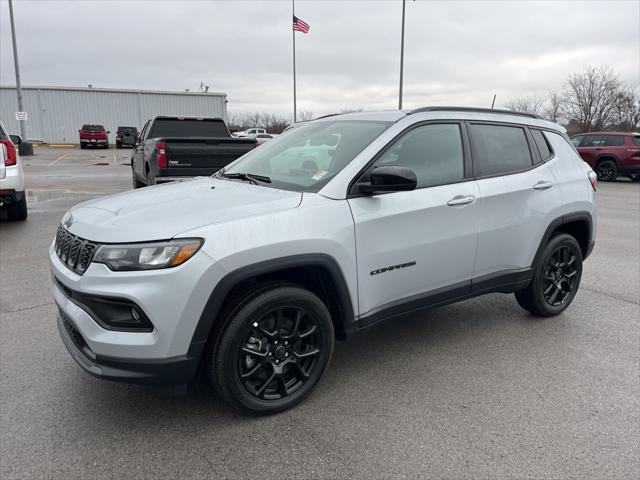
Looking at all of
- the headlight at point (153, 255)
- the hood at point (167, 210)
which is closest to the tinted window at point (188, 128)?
the hood at point (167, 210)

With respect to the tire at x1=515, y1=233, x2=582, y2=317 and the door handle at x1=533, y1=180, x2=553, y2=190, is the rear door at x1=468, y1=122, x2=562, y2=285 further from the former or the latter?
the tire at x1=515, y1=233, x2=582, y2=317

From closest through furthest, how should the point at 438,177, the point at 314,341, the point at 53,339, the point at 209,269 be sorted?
the point at 209,269, the point at 314,341, the point at 438,177, the point at 53,339

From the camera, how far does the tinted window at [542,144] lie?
4.30 metres

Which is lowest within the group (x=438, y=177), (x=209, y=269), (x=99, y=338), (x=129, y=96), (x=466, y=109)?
(x=99, y=338)

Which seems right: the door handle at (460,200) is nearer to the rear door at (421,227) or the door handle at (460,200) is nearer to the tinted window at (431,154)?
the rear door at (421,227)

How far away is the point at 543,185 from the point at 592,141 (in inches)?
682

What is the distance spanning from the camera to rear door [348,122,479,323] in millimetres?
3071

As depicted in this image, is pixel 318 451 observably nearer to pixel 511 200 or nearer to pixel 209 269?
pixel 209 269

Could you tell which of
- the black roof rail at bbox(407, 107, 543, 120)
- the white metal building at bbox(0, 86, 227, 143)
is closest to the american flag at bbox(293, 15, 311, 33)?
the white metal building at bbox(0, 86, 227, 143)

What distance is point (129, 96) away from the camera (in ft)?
148

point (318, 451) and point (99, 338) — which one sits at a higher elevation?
point (99, 338)

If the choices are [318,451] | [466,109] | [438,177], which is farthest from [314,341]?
[466,109]

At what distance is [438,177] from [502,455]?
185cm

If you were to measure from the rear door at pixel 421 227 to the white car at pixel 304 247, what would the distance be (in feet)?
0.03
